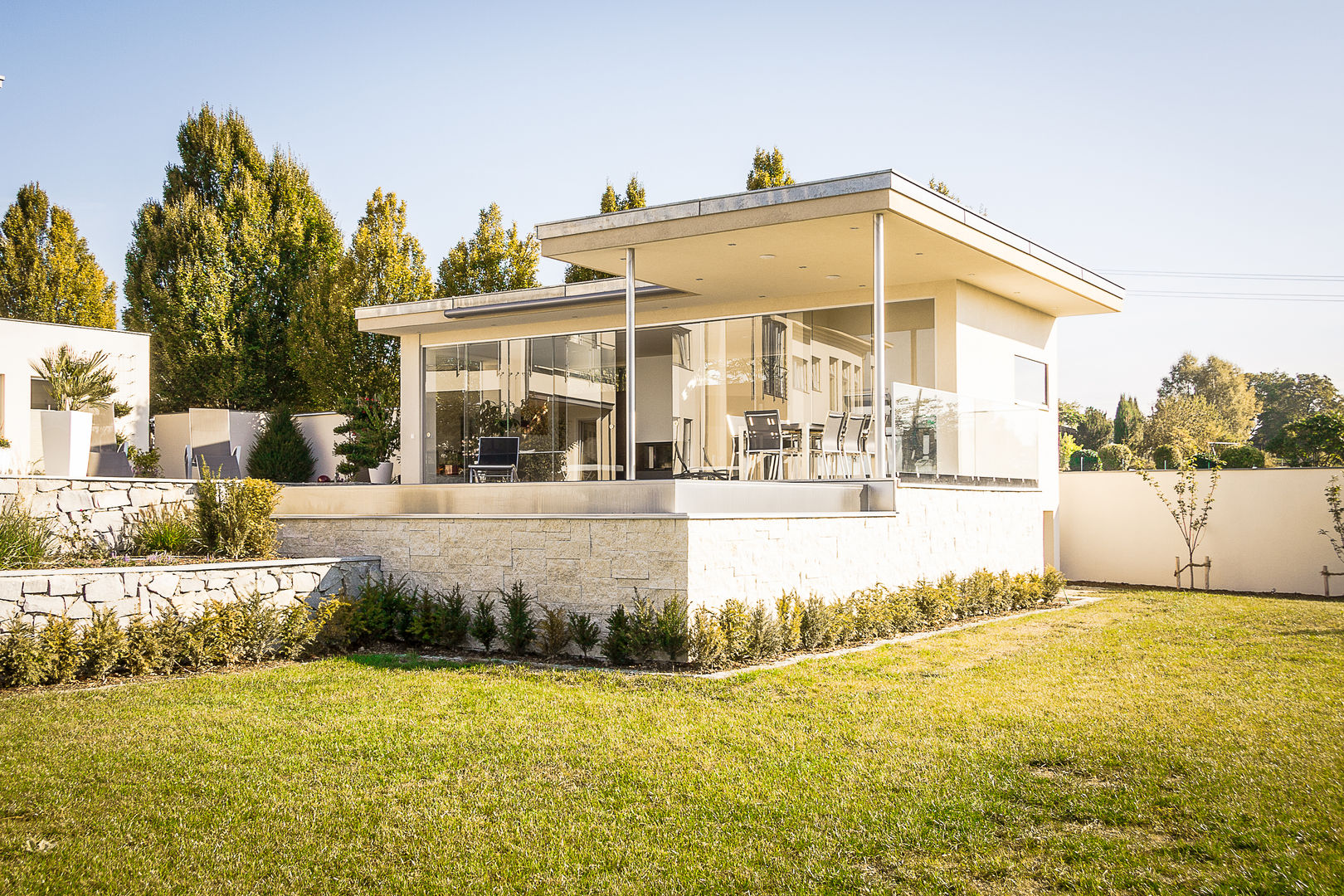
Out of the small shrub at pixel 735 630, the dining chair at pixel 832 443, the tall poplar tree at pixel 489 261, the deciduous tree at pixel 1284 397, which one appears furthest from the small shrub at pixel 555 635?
the deciduous tree at pixel 1284 397

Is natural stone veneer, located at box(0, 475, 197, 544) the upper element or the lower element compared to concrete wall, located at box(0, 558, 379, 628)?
upper

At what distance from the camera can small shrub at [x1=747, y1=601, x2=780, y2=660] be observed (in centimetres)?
855

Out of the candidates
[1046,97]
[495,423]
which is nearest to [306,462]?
[495,423]

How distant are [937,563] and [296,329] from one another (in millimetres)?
21817

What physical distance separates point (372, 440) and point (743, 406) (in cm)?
871

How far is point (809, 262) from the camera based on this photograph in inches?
482

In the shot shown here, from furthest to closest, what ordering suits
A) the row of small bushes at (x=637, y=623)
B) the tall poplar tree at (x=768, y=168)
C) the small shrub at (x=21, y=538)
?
the tall poplar tree at (x=768, y=168), the small shrub at (x=21, y=538), the row of small bushes at (x=637, y=623)

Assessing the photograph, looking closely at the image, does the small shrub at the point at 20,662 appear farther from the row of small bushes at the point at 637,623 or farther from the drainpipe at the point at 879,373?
the drainpipe at the point at 879,373

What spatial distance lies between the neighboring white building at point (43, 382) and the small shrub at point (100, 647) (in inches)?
365

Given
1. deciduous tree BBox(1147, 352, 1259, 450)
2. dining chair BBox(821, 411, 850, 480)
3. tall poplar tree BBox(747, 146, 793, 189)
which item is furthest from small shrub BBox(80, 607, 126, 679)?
deciduous tree BBox(1147, 352, 1259, 450)

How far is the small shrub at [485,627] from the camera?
9.27 metres

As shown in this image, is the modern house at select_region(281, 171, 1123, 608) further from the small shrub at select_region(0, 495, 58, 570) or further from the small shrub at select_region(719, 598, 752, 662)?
the small shrub at select_region(0, 495, 58, 570)

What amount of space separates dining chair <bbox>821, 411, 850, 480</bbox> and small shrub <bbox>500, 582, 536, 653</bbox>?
4393 millimetres

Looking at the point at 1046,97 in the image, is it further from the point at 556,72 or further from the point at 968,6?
the point at 556,72
